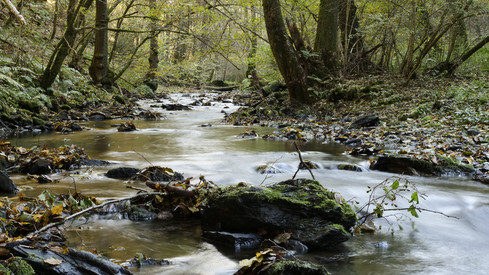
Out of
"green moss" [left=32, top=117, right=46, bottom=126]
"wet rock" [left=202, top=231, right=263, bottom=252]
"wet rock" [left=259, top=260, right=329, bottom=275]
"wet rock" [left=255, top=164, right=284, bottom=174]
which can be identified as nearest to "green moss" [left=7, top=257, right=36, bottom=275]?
"wet rock" [left=259, top=260, right=329, bottom=275]

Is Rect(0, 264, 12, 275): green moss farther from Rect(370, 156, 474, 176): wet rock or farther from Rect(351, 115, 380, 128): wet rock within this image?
Rect(351, 115, 380, 128): wet rock

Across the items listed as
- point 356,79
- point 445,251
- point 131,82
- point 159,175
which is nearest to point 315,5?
point 356,79

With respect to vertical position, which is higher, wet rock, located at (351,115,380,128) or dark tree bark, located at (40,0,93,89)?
dark tree bark, located at (40,0,93,89)

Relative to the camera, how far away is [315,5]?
16578mm

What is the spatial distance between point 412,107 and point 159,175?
8.76 meters

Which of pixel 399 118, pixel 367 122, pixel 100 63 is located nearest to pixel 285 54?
pixel 367 122

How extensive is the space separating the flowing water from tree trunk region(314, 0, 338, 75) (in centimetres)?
661

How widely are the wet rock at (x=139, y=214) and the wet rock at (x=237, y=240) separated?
76 cm

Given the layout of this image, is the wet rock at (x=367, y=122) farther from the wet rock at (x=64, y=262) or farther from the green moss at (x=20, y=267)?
the green moss at (x=20, y=267)

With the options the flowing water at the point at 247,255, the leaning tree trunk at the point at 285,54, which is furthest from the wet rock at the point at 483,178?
the leaning tree trunk at the point at 285,54

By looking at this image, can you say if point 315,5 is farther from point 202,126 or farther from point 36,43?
point 36,43

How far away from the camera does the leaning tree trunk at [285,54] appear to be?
12297 millimetres

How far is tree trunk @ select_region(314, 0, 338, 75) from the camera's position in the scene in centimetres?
1396

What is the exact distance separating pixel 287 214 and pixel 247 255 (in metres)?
0.49
